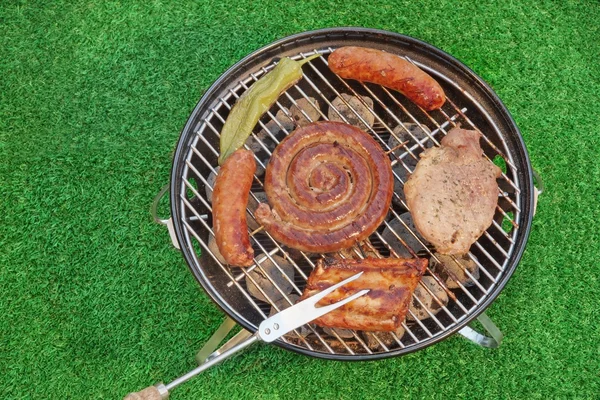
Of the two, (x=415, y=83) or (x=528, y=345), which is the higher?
(x=415, y=83)

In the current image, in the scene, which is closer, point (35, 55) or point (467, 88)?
point (467, 88)

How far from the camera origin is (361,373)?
4223 millimetres

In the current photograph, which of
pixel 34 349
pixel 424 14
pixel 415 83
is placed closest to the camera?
pixel 415 83

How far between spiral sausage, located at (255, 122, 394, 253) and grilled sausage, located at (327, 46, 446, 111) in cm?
38

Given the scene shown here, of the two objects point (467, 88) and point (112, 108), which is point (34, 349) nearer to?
point (112, 108)

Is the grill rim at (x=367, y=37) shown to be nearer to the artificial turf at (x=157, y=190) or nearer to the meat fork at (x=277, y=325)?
the meat fork at (x=277, y=325)

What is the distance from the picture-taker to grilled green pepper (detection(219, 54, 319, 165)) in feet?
11.3

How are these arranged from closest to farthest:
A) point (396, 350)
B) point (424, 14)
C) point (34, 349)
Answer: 1. point (396, 350)
2. point (34, 349)
3. point (424, 14)

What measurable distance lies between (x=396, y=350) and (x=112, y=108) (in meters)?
3.04

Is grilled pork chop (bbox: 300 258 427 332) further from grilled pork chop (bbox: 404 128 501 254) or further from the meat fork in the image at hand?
grilled pork chop (bbox: 404 128 501 254)

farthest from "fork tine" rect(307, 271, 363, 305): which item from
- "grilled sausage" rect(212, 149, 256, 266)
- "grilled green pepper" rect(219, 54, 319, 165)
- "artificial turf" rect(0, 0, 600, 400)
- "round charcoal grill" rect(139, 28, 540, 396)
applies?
"artificial turf" rect(0, 0, 600, 400)

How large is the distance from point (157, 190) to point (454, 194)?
2.39 metres

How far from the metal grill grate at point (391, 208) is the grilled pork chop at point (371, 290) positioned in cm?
19

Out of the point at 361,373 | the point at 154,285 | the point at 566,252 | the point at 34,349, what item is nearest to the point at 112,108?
the point at 154,285
